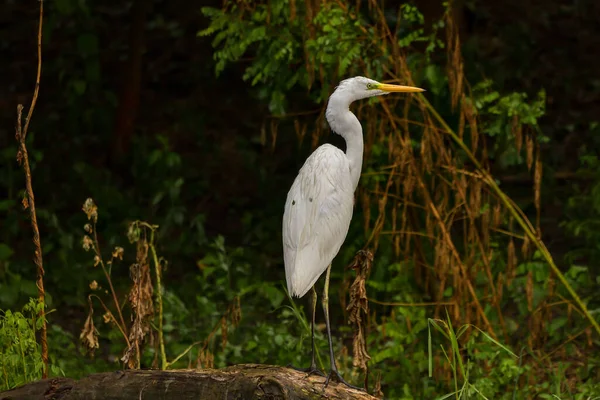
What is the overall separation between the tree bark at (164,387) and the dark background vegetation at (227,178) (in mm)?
1264

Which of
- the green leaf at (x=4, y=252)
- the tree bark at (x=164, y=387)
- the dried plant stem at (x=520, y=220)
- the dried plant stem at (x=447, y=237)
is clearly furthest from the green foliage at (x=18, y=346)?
the green leaf at (x=4, y=252)

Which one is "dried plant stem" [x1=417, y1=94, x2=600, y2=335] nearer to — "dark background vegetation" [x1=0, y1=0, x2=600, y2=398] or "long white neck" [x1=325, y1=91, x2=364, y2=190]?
"dark background vegetation" [x1=0, y1=0, x2=600, y2=398]

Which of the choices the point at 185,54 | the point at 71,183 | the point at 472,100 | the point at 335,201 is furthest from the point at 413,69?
the point at 185,54

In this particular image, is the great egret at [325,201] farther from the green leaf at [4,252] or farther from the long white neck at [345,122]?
the green leaf at [4,252]

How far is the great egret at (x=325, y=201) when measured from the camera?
4.56 meters

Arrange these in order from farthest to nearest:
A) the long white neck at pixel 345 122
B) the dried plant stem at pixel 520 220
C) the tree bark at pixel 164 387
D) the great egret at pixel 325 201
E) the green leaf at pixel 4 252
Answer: the green leaf at pixel 4 252 → the dried plant stem at pixel 520 220 → the long white neck at pixel 345 122 → the great egret at pixel 325 201 → the tree bark at pixel 164 387

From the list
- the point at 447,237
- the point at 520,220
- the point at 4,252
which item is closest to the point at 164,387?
the point at 447,237

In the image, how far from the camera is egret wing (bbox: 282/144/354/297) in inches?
180

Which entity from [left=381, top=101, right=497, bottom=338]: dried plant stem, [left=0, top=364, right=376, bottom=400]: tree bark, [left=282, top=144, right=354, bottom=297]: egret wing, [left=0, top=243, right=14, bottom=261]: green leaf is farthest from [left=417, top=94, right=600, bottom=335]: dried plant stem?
[left=0, top=243, right=14, bottom=261]: green leaf

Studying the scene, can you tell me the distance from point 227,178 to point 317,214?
5.01 m

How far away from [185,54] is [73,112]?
1.58 metres

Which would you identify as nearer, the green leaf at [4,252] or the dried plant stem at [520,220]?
the dried plant stem at [520,220]

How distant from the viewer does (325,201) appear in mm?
4664

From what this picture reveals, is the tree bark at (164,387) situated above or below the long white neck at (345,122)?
below
